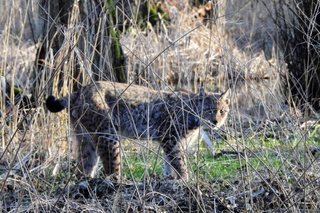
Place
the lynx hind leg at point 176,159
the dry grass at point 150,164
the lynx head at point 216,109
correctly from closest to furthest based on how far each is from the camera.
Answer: the dry grass at point 150,164, the lynx hind leg at point 176,159, the lynx head at point 216,109

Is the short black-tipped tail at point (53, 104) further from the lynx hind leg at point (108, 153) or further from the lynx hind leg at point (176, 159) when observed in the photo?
the lynx hind leg at point (176, 159)

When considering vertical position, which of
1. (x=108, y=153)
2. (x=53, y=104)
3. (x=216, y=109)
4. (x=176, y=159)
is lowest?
(x=176, y=159)

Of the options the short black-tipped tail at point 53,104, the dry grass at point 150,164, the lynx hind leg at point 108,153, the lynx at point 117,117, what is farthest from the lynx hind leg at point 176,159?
the short black-tipped tail at point 53,104

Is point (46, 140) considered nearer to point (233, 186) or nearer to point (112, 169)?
point (112, 169)

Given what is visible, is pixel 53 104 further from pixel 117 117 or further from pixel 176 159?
pixel 176 159

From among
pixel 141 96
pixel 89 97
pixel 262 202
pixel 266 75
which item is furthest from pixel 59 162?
pixel 266 75

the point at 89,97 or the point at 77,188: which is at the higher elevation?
the point at 89,97

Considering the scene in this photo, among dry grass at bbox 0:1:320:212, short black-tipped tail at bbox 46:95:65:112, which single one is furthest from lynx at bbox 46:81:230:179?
dry grass at bbox 0:1:320:212

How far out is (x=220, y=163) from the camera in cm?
505

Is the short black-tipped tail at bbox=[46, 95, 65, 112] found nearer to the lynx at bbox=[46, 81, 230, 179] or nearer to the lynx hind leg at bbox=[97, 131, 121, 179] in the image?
the lynx at bbox=[46, 81, 230, 179]

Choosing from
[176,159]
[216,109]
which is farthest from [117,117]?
[216,109]

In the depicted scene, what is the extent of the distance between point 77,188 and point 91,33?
7.53ft

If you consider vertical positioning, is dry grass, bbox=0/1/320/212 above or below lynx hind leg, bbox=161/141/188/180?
above

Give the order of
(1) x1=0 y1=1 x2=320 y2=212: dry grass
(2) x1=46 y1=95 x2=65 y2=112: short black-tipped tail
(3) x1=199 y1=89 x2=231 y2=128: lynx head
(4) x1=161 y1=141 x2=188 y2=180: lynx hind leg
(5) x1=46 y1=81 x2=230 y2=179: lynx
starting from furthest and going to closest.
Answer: (3) x1=199 y1=89 x2=231 y2=128: lynx head < (4) x1=161 y1=141 x2=188 y2=180: lynx hind leg < (5) x1=46 y1=81 x2=230 y2=179: lynx < (2) x1=46 y1=95 x2=65 y2=112: short black-tipped tail < (1) x1=0 y1=1 x2=320 y2=212: dry grass
